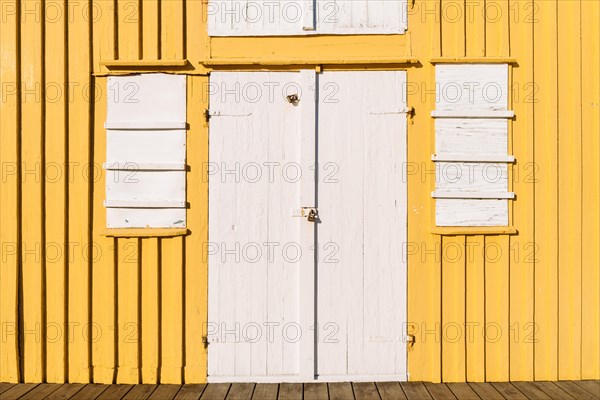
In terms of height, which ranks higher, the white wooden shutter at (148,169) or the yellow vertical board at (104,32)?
the yellow vertical board at (104,32)

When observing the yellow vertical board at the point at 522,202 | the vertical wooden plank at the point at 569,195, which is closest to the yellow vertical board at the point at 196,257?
the yellow vertical board at the point at 522,202

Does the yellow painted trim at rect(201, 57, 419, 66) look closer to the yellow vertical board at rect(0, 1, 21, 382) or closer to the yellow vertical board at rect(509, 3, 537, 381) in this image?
the yellow vertical board at rect(509, 3, 537, 381)

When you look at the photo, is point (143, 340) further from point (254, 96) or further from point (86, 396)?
point (254, 96)

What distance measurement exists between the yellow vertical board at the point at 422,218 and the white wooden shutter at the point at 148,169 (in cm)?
176

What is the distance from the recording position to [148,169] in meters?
3.30

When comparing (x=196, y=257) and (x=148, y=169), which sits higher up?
(x=148, y=169)

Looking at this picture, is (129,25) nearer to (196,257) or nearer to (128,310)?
(196,257)

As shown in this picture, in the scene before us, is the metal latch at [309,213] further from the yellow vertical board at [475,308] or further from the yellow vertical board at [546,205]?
the yellow vertical board at [546,205]

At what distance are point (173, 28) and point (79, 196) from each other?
148cm

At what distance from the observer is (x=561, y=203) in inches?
132

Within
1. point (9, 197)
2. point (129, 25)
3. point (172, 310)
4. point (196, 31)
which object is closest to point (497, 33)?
point (196, 31)

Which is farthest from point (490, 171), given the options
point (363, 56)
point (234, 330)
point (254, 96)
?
point (234, 330)

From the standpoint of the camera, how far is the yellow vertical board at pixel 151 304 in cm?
330

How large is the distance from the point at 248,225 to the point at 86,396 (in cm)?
167
